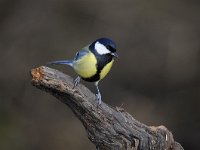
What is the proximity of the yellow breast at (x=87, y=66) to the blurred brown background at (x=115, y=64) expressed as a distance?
2.48 meters

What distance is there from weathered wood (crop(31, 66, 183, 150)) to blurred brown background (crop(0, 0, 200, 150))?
2.36m

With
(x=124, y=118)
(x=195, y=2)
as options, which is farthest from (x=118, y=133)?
(x=195, y=2)

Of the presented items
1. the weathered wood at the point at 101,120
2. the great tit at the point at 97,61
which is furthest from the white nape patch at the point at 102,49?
the weathered wood at the point at 101,120

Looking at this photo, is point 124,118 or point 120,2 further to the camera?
point 120,2

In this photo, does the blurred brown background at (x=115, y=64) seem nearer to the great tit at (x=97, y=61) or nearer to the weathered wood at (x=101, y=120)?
the weathered wood at (x=101, y=120)

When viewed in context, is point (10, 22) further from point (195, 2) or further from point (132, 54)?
point (195, 2)

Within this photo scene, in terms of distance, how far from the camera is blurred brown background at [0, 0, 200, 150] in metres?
5.61

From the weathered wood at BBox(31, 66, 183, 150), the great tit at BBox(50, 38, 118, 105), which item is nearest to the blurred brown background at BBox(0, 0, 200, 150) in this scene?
the weathered wood at BBox(31, 66, 183, 150)

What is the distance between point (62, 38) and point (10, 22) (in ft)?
1.95

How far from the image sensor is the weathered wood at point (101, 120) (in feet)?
9.16

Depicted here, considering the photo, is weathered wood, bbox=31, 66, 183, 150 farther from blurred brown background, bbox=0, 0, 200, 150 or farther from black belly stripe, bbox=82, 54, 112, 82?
blurred brown background, bbox=0, 0, 200, 150

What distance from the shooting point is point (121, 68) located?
590cm

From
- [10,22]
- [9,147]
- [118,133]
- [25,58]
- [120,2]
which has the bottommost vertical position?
[118,133]

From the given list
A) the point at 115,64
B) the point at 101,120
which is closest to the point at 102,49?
the point at 101,120
